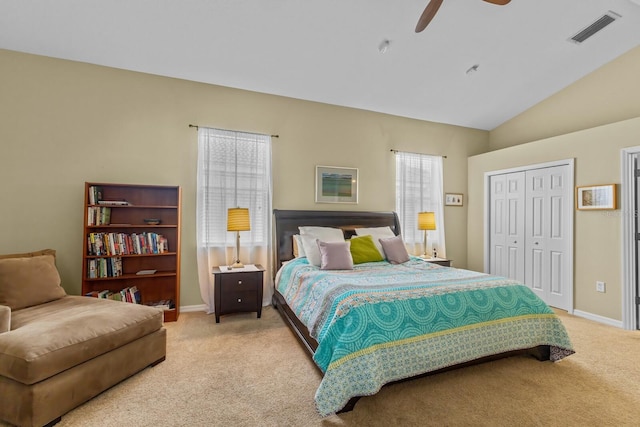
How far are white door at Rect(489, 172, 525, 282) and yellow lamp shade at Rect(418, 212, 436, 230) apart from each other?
1.19 metres

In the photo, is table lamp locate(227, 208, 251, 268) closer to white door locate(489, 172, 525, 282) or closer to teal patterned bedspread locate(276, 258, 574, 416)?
teal patterned bedspread locate(276, 258, 574, 416)

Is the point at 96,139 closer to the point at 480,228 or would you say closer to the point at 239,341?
the point at 239,341

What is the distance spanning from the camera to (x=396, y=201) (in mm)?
4699

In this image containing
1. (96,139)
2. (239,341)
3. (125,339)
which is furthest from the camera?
(96,139)

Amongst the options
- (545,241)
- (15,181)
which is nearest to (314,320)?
(15,181)

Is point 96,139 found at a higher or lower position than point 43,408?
higher

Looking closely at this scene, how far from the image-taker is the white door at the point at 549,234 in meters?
3.82

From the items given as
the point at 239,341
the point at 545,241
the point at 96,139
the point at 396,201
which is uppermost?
the point at 96,139

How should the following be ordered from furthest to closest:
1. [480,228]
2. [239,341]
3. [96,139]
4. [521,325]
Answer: [480,228] → [96,139] → [239,341] → [521,325]

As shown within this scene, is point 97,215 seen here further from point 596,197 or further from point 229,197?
point 596,197

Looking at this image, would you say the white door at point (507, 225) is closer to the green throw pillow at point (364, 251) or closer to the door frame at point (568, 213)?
the door frame at point (568, 213)

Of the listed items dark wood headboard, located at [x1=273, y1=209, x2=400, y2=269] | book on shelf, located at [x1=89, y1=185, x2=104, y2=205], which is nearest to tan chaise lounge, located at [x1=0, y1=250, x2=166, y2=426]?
book on shelf, located at [x1=89, y1=185, x2=104, y2=205]

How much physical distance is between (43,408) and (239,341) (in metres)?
1.44

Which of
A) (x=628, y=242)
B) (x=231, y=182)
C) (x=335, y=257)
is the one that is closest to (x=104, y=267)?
(x=231, y=182)
